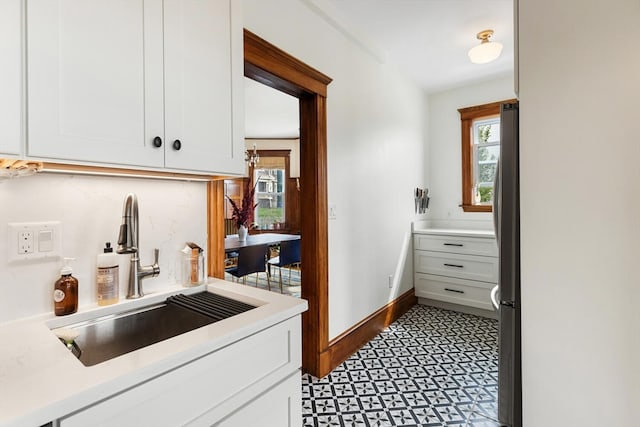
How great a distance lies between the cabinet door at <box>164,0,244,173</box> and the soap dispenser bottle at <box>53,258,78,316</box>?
1.64ft

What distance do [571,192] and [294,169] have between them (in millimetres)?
5732

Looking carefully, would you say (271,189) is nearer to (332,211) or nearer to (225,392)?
(332,211)

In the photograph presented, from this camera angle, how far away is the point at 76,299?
1.06 m

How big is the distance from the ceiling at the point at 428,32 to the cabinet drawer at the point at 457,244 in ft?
6.20

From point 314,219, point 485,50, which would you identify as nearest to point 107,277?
point 314,219

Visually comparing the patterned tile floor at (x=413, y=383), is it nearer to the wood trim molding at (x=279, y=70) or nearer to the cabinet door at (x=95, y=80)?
the cabinet door at (x=95, y=80)

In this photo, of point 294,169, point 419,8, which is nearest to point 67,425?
point 419,8

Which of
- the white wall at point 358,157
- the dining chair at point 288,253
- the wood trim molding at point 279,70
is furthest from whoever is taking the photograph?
the dining chair at point 288,253

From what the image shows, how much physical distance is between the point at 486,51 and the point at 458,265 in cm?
213

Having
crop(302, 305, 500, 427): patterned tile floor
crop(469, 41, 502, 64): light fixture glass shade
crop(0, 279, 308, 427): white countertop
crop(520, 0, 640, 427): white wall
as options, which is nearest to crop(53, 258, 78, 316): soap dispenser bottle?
crop(0, 279, 308, 427): white countertop

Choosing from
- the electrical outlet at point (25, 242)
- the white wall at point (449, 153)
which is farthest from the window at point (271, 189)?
the electrical outlet at point (25, 242)

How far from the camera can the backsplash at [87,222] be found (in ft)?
3.20

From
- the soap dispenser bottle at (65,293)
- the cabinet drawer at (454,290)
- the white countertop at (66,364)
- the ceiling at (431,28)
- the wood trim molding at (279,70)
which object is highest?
the ceiling at (431,28)

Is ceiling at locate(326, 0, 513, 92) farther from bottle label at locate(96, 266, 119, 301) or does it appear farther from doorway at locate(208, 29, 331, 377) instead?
bottle label at locate(96, 266, 119, 301)
